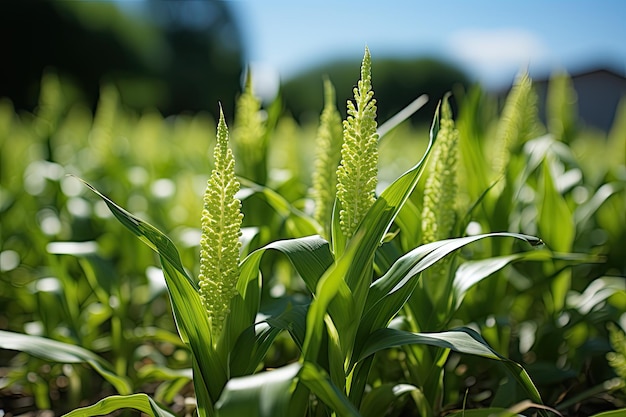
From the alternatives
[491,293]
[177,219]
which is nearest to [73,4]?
[177,219]

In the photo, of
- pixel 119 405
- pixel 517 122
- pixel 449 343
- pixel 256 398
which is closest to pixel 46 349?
pixel 119 405

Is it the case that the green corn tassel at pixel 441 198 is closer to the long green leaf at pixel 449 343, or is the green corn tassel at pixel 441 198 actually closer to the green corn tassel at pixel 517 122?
the long green leaf at pixel 449 343

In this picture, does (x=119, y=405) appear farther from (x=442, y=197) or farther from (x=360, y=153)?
(x=442, y=197)

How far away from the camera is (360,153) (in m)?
1.04

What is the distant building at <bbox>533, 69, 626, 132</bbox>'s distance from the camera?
21703 mm

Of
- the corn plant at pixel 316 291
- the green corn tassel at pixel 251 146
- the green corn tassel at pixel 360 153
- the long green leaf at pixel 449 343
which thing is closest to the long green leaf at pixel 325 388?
the corn plant at pixel 316 291

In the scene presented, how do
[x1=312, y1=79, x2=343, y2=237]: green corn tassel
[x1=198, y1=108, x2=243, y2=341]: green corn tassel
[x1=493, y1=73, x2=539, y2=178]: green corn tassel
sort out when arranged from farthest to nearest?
1. [x1=493, y1=73, x2=539, y2=178]: green corn tassel
2. [x1=312, y1=79, x2=343, y2=237]: green corn tassel
3. [x1=198, y1=108, x2=243, y2=341]: green corn tassel

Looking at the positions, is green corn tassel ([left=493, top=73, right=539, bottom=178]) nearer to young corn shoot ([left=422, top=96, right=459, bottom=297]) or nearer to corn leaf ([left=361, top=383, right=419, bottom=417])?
young corn shoot ([left=422, top=96, right=459, bottom=297])

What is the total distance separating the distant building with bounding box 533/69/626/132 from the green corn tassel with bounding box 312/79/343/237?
21490 mm

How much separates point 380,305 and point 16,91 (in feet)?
73.2

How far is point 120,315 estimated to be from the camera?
193cm

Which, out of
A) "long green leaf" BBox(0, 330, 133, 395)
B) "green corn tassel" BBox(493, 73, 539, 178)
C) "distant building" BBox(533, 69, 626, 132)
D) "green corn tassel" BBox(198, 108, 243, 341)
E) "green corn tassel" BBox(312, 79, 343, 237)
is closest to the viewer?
"green corn tassel" BBox(198, 108, 243, 341)

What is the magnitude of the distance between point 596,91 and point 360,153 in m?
24.8

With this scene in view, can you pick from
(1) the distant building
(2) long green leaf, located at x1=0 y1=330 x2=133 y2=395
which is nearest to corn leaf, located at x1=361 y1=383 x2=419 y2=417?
(2) long green leaf, located at x1=0 y1=330 x2=133 y2=395
